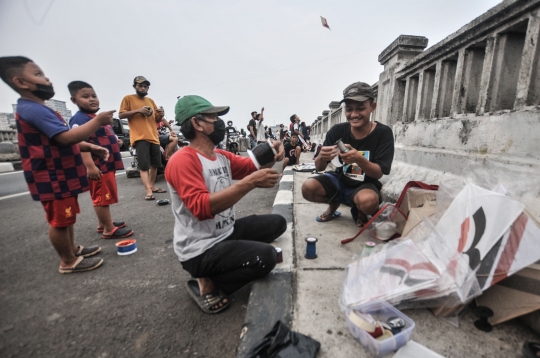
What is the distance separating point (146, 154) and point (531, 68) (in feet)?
15.1

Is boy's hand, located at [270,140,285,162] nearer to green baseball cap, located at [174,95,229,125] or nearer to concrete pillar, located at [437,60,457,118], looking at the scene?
green baseball cap, located at [174,95,229,125]

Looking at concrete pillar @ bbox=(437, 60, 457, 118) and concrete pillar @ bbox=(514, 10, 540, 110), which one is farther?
concrete pillar @ bbox=(437, 60, 457, 118)

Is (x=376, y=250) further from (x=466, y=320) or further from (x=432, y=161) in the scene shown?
(x=432, y=161)

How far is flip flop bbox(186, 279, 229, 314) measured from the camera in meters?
1.57

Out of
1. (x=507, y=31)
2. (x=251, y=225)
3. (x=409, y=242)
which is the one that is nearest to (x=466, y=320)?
(x=409, y=242)

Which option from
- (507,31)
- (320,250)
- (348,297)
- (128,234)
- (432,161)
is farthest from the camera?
(128,234)

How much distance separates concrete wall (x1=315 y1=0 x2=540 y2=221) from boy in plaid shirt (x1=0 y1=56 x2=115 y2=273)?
300cm

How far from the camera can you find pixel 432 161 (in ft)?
8.57

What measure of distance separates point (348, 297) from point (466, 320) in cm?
59

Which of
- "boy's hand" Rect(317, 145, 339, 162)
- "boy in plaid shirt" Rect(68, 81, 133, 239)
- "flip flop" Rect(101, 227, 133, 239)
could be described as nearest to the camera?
"boy's hand" Rect(317, 145, 339, 162)

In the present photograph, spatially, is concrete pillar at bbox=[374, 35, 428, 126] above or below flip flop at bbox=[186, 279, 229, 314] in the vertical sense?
above

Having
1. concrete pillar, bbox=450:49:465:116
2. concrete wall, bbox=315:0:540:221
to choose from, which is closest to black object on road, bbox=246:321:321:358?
concrete wall, bbox=315:0:540:221

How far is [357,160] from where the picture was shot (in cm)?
209

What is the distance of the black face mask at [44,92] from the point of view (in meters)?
1.85
